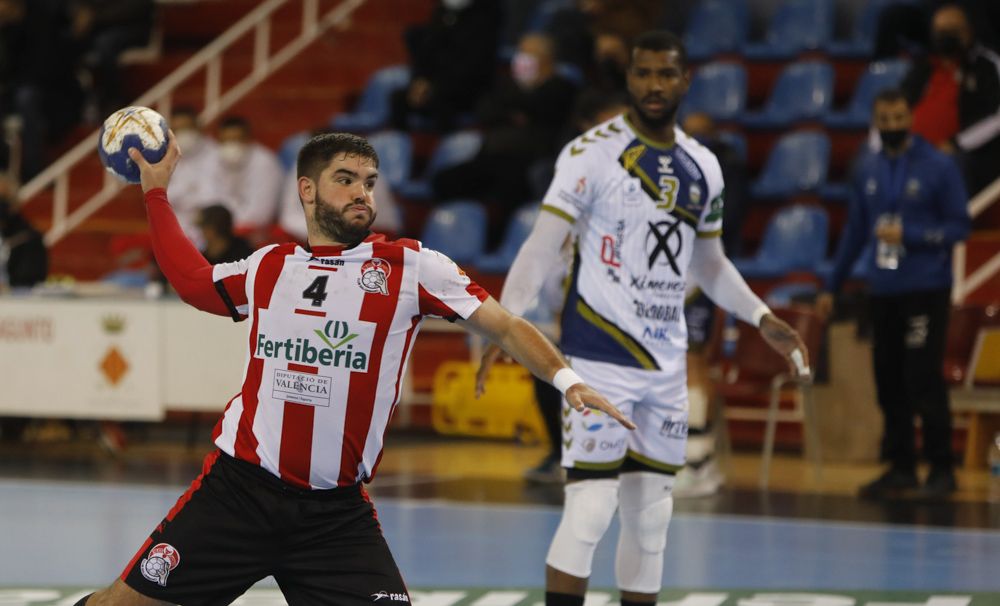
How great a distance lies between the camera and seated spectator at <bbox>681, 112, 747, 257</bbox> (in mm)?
11109

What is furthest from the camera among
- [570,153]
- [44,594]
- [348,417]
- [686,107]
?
[686,107]

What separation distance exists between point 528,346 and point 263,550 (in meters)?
0.86

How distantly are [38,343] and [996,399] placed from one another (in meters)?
6.39

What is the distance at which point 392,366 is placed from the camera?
4.36 meters

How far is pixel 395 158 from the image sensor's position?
14383 millimetres

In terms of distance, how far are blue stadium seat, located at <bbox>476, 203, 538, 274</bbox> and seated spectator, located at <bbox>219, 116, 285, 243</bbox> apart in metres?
2.01

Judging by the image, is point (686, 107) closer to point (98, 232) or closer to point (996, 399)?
point (996, 399)

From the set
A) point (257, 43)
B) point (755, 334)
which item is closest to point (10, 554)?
point (755, 334)

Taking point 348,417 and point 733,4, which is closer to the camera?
point 348,417

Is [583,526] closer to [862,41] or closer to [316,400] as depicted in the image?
[316,400]

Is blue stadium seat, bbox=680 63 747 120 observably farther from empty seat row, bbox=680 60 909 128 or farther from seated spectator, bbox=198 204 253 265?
seated spectator, bbox=198 204 253 265

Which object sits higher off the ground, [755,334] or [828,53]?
[828,53]

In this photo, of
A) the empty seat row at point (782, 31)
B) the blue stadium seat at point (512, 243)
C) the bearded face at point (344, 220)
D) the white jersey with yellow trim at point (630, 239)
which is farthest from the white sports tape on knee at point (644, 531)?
the empty seat row at point (782, 31)

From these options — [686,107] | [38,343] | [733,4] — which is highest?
[733,4]
